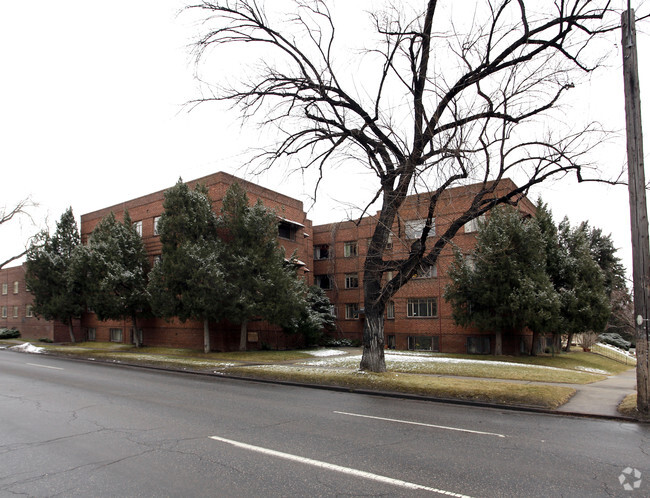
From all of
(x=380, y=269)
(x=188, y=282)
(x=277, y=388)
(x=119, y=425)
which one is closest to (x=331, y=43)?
(x=380, y=269)

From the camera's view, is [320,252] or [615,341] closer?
[320,252]

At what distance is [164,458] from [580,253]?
29575mm

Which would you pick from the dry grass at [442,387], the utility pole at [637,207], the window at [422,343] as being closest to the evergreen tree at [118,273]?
the dry grass at [442,387]

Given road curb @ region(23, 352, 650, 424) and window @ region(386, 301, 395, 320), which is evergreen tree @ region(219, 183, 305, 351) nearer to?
road curb @ region(23, 352, 650, 424)

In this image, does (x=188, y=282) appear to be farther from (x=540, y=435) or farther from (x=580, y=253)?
(x=580, y=253)

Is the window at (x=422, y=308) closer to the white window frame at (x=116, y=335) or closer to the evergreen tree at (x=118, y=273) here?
the evergreen tree at (x=118, y=273)

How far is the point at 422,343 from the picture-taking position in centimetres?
3166

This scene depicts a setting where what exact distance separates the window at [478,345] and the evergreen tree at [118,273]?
68.0 feet

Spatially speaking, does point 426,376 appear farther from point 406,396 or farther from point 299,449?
point 299,449

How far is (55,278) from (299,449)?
111 feet

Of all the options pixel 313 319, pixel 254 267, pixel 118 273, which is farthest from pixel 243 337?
pixel 118 273

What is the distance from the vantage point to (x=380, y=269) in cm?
1417

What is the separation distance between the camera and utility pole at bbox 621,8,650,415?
9156 millimetres

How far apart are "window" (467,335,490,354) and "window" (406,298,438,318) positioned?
304cm
